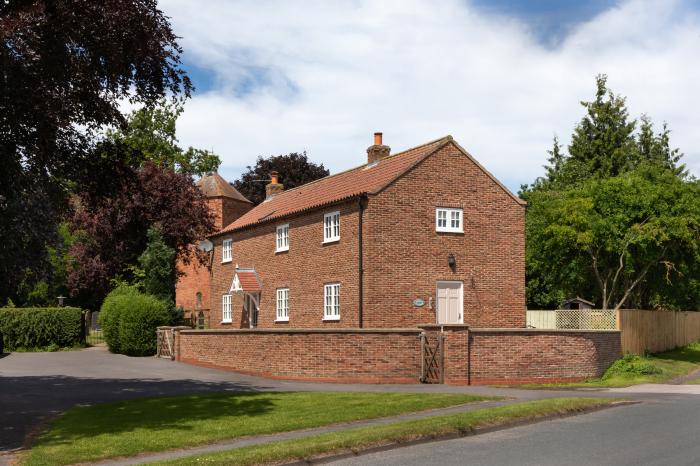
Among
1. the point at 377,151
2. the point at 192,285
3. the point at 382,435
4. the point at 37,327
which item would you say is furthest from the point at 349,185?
the point at 192,285

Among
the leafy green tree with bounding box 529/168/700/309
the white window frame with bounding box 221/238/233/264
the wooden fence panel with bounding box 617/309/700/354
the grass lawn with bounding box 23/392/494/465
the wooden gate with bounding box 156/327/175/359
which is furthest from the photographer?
the white window frame with bounding box 221/238/233/264

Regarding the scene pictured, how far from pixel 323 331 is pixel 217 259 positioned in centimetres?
1964

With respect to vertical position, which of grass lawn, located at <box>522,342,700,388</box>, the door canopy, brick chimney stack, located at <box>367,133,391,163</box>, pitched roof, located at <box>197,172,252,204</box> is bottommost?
grass lawn, located at <box>522,342,700,388</box>

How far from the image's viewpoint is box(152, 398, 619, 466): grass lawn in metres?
10.6

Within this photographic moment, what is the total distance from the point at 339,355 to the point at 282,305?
36.9 feet

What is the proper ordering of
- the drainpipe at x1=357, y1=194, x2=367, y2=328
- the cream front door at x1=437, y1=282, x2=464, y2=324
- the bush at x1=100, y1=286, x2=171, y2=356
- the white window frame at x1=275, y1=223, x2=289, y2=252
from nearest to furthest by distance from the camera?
1. the drainpipe at x1=357, y1=194, x2=367, y2=328
2. the cream front door at x1=437, y1=282, x2=464, y2=324
3. the bush at x1=100, y1=286, x2=171, y2=356
4. the white window frame at x1=275, y1=223, x2=289, y2=252

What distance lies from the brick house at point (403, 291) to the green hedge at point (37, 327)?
8.61 m

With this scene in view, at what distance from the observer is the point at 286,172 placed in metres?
63.2

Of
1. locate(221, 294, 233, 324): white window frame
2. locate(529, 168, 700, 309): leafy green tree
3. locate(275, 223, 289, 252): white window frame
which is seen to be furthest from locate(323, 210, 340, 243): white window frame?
locate(221, 294, 233, 324): white window frame

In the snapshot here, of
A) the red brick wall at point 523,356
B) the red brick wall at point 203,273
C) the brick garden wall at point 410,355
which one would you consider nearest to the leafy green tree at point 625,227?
the red brick wall at point 523,356

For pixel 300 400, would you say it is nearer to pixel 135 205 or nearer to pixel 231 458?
pixel 231 458

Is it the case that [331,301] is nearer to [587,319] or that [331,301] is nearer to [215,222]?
[587,319]

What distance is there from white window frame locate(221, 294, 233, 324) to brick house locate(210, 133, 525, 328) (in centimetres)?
644

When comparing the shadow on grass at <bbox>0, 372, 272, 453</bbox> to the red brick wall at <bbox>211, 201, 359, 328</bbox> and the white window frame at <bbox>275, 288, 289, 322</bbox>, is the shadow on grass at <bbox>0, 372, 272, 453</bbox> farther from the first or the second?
the white window frame at <bbox>275, 288, 289, 322</bbox>
